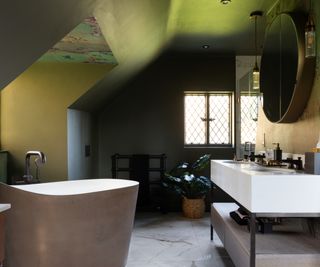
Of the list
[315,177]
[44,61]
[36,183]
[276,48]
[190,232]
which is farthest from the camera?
[190,232]

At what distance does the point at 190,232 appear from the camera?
4336mm

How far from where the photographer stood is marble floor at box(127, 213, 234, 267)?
325 centimetres

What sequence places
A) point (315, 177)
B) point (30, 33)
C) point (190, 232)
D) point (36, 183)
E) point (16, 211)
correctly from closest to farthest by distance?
point (30, 33) < point (315, 177) < point (16, 211) < point (36, 183) < point (190, 232)

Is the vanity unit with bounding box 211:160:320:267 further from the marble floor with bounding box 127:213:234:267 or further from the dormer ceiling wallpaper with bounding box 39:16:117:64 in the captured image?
the dormer ceiling wallpaper with bounding box 39:16:117:64

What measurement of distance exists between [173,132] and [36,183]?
2.79 m

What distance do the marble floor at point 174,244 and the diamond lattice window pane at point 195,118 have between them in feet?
4.51

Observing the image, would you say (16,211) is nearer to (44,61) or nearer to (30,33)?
(30,33)

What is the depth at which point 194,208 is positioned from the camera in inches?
201

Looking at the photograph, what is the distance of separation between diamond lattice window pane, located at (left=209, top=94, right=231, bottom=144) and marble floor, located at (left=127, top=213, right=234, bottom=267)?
1399 millimetres

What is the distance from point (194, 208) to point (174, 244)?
1330mm

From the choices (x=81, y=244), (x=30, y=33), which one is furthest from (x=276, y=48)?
(x=81, y=244)

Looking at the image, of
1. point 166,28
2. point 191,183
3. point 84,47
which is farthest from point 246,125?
point 84,47

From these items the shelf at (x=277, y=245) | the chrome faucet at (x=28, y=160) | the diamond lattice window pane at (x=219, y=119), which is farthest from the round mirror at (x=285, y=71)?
the chrome faucet at (x=28, y=160)

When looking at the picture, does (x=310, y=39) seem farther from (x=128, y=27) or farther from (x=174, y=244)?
(x=174, y=244)
